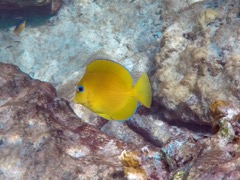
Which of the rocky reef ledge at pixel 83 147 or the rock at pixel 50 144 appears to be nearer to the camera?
the rocky reef ledge at pixel 83 147

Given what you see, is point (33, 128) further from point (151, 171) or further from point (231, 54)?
point (231, 54)

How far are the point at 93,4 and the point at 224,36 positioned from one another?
11.9 ft

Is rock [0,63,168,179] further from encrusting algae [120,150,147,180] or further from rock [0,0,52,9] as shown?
rock [0,0,52,9]

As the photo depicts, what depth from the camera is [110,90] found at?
2203 millimetres

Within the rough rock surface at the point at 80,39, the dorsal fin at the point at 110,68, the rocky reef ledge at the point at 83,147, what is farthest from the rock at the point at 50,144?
the rough rock surface at the point at 80,39

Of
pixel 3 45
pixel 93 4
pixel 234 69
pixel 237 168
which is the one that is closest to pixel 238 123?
pixel 237 168

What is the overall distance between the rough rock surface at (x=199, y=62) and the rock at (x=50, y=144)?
95cm

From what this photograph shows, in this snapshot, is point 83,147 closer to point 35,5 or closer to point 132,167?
point 132,167

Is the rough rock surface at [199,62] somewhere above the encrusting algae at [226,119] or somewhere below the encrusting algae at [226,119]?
below

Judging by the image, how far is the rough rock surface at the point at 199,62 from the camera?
3048mm

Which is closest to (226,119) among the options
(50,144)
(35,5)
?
(50,144)

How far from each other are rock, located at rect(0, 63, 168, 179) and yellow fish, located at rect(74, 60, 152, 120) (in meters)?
0.43

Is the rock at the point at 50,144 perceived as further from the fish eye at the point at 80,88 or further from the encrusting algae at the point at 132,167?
the fish eye at the point at 80,88

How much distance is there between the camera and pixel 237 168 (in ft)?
4.96
